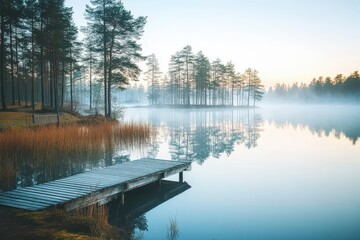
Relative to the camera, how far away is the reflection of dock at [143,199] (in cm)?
832

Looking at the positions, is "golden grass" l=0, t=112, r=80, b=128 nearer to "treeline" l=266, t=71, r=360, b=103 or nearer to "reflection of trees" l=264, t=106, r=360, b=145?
"reflection of trees" l=264, t=106, r=360, b=145

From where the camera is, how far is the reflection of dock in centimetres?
832

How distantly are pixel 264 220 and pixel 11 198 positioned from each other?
275 inches

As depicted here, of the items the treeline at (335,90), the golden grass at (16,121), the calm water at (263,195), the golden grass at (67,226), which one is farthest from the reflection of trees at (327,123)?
the treeline at (335,90)

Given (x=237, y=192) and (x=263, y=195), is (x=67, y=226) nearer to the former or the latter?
(x=237, y=192)

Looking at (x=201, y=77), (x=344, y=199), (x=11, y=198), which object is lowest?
(x=344, y=199)

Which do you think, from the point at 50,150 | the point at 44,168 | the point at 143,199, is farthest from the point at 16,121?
the point at 143,199

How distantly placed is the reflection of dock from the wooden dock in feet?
1.51

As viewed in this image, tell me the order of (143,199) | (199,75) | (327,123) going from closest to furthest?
(143,199) → (327,123) → (199,75)

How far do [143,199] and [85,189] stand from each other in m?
2.68

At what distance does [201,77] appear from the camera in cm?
8275

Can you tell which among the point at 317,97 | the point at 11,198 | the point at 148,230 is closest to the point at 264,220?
the point at 148,230

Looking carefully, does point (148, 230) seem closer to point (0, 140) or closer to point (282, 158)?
point (0, 140)

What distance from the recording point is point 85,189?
778 centimetres
